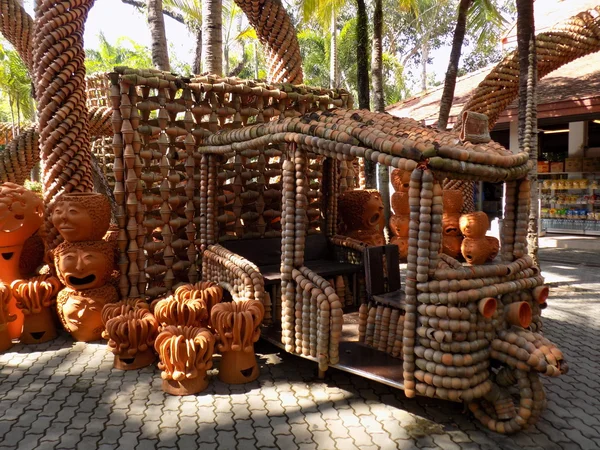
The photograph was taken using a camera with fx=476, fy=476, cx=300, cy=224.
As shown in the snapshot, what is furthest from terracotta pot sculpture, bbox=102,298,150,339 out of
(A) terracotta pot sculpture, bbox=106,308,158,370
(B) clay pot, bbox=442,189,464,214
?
(B) clay pot, bbox=442,189,464,214

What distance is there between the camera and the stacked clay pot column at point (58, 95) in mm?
5660

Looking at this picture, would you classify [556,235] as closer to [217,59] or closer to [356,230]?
[356,230]

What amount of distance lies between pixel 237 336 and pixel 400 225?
6212 millimetres

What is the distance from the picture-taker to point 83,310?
5035 millimetres

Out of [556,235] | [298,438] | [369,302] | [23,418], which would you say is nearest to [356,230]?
[369,302]

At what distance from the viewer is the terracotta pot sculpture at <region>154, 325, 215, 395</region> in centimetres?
380

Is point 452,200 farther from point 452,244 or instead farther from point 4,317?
point 4,317

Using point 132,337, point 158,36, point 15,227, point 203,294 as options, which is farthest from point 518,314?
point 158,36

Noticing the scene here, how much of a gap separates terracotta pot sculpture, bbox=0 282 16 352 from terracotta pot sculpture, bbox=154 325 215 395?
6.71ft

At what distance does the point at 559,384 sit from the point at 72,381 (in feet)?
13.9

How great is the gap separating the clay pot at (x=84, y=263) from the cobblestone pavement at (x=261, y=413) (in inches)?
32.8

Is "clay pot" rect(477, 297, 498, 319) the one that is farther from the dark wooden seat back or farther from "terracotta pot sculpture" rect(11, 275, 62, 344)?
"terracotta pot sculpture" rect(11, 275, 62, 344)

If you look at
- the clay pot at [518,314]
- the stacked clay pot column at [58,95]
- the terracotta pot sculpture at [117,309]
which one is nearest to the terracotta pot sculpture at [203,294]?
the terracotta pot sculpture at [117,309]

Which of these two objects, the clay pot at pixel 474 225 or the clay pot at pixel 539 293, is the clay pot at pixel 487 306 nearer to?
the clay pot at pixel 539 293
